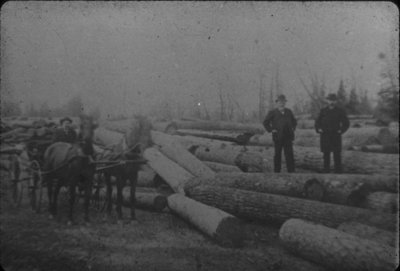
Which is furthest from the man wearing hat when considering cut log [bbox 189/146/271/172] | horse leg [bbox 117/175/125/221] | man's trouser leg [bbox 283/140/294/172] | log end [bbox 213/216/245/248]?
man's trouser leg [bbox 283/140/294/172]

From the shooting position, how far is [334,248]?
425 centimetres

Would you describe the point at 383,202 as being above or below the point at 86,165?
below

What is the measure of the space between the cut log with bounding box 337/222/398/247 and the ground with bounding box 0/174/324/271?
67cm

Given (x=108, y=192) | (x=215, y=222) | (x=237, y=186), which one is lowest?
(x=215, y=222)

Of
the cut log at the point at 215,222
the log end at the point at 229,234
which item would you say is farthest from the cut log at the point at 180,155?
the log end at the point at 229,234

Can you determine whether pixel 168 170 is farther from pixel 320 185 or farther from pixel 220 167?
pixel 320 185

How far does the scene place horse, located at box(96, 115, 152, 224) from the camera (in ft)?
16.3

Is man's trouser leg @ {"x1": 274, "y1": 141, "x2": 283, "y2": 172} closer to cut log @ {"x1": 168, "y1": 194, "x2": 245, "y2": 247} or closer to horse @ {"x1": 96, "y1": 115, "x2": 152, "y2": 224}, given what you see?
cut log @ {"x1": 168, "y1": 194, "x2": 245, "y2": 247}

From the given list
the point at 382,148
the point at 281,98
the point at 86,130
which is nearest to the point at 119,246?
the point at 86,130

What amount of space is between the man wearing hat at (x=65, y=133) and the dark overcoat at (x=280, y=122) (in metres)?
2.73

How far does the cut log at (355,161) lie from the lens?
450cm

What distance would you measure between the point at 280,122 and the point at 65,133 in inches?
121

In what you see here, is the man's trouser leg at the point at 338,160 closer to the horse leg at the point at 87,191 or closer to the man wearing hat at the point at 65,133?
the horse leg at the point at 87,191

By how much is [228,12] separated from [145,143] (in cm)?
219
